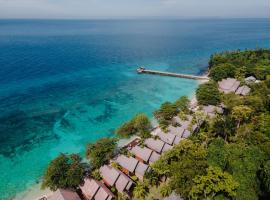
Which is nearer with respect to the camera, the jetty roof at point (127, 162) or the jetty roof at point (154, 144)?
the jetty roof at point (127, 162)

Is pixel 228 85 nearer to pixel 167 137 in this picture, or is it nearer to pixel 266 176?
pixel 167 137

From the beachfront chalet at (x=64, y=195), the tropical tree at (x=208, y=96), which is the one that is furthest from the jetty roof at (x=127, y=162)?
the tropical tree at (x=208, y=96)

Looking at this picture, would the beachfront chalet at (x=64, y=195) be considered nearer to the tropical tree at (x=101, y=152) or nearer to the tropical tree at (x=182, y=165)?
the tropical tree at (x=101, y=152)

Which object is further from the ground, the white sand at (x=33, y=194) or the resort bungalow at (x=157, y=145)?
the resort bungalow at (x=157, y=145)

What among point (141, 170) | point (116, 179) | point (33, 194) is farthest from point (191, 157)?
point (33, 194)

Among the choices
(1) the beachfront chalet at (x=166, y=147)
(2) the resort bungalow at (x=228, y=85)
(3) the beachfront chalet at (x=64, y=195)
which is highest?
(3) the beachfront chalet at (x=64, y=195)

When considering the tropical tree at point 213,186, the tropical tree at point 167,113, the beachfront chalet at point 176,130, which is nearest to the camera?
the tropical tree at point 213,186
